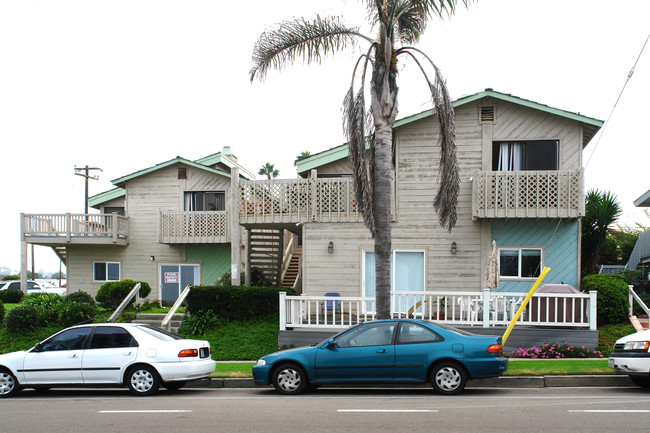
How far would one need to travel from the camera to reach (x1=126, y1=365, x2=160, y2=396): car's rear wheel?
1059 centimetres

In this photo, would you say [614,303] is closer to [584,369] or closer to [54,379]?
[584,369]

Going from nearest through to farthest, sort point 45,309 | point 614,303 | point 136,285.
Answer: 1. point 614,303
2. point 45,309
3. point 136,285

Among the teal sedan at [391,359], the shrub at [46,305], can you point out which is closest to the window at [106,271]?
the shrub at [46,305]

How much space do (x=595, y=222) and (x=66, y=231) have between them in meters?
21.4

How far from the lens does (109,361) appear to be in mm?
10680

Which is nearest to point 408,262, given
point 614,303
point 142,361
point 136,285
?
point 614,303

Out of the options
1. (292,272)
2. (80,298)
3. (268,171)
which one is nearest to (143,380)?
(80,298)

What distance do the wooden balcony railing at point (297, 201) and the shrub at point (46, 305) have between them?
697 cm

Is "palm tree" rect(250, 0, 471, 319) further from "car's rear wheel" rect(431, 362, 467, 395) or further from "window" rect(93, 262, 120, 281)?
"window" rect(93, 262, 120, 281)

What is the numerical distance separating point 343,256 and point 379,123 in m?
5.81

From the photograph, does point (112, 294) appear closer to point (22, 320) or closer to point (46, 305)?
Result: point (46, 305)

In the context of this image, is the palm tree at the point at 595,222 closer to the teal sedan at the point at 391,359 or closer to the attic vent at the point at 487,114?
the attic vent at the point at 487,114

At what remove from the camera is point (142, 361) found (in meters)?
10.5

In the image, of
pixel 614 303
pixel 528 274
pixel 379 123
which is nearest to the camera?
pixel 379 123
